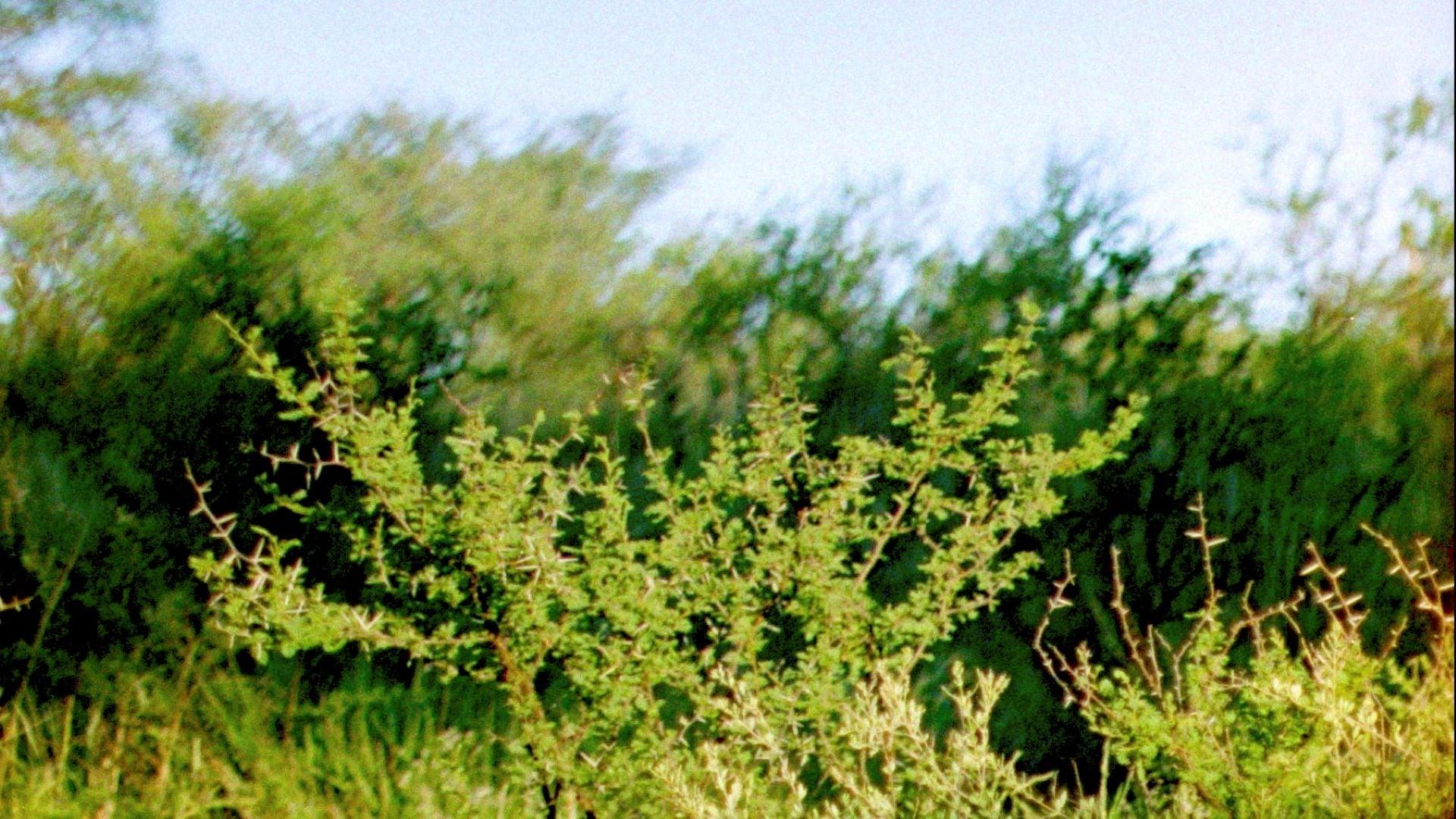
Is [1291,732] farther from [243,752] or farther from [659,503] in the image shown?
[243,752]

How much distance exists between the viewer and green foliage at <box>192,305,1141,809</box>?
3.38 metres

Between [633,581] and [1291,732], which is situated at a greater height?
[633,581]

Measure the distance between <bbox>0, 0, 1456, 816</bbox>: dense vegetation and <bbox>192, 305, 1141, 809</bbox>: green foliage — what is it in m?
0.02

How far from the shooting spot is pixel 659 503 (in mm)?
3699

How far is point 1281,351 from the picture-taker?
16.1ft

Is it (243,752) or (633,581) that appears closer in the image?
(633,581)

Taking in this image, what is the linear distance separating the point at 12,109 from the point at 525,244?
114 inches

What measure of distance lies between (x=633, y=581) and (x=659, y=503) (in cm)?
27

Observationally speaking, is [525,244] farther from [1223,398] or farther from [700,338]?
[1223,398]

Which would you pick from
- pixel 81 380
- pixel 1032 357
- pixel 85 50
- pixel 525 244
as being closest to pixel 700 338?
pixel 525 244

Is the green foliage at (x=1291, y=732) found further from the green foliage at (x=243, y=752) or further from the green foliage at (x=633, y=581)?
Answer: the green foliage at (x=243, y=752)

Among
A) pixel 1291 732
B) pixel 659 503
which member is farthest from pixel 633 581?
pixel 1291 732

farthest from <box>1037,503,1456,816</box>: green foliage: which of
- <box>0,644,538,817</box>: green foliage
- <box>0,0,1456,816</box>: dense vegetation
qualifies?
<box>0,644,538,817</box>: green foliage

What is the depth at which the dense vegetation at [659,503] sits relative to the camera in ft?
11.3
